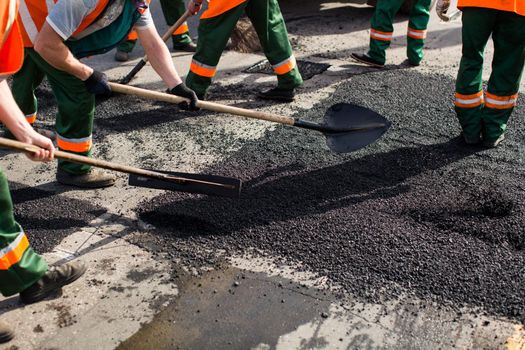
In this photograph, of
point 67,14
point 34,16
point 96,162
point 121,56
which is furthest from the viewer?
point 121,56

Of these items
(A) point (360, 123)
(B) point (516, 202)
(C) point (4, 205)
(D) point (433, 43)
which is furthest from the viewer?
(D) point (433, 43)

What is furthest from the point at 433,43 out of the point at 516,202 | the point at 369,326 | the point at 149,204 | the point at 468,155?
the point at 369,326

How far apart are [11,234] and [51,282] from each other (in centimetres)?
39

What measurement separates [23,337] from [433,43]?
5471mm

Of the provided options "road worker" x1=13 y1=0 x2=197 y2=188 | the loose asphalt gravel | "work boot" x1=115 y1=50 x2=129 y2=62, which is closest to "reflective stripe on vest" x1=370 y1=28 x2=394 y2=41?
the loose asphalt gravel

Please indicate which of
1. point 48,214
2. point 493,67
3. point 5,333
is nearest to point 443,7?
point 493,67

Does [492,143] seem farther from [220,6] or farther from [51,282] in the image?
[51,282]

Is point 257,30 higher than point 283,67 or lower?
higher

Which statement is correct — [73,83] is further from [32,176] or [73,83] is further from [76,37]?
[32,176]

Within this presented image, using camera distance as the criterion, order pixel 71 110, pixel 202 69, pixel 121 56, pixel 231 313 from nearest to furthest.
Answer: pixel 231 313, pixel 71 110, pixel 202 69, pixel 121 56

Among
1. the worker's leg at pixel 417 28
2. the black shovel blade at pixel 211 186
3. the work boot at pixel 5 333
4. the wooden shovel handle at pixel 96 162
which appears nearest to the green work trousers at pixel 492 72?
the worker's leg at pixel 417 28

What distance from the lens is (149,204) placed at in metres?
4.00

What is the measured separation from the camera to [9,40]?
111 inches

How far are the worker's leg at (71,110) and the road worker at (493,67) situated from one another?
2573 millimetres
